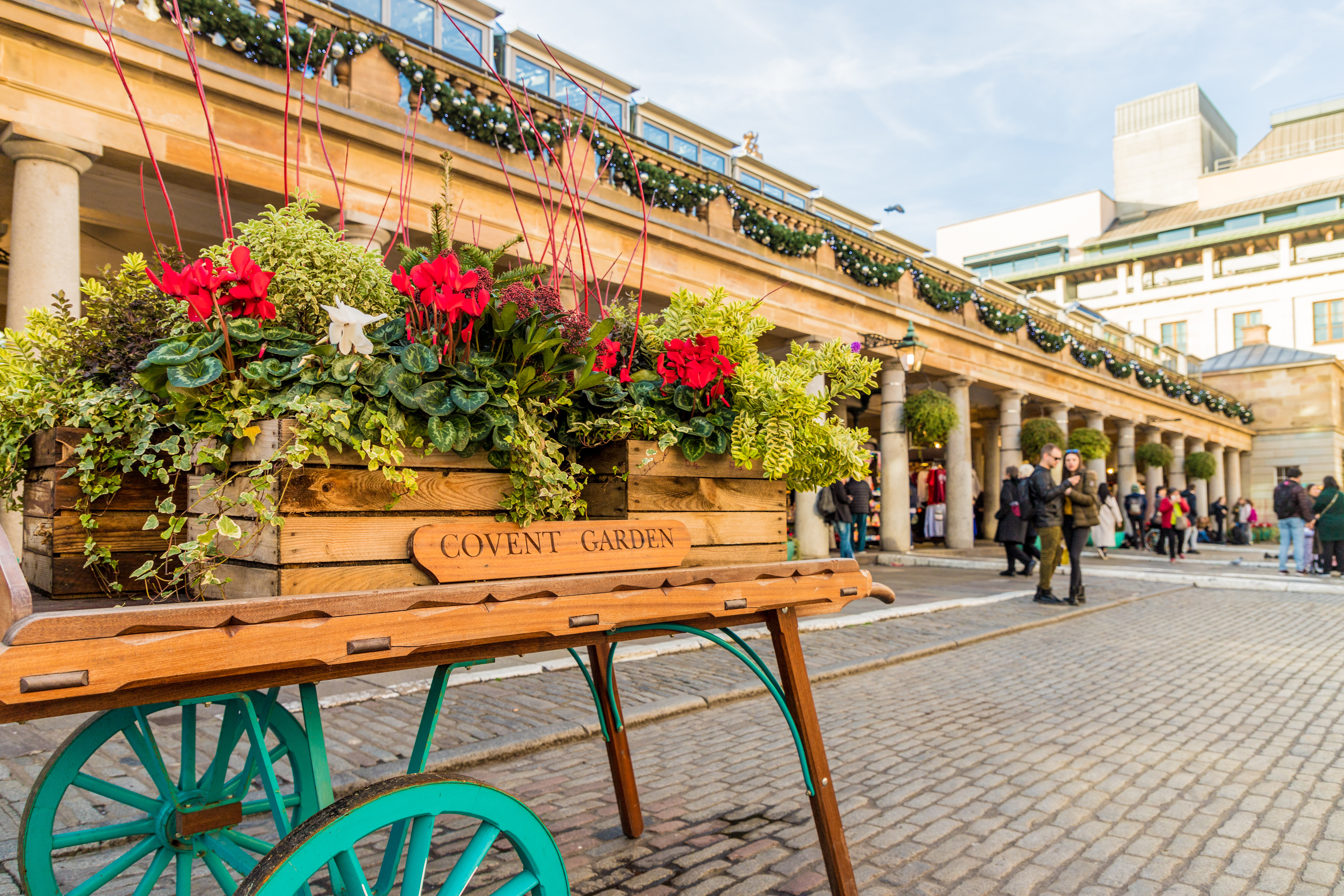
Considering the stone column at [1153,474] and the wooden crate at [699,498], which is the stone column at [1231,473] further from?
the wooden crate at [699,498]

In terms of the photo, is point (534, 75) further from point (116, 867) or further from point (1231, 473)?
point (1231, 473)

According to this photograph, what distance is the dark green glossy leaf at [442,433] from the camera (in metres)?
1.68

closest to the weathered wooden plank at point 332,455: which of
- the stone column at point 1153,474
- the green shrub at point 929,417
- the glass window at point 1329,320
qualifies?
the green shrub at point 929,417

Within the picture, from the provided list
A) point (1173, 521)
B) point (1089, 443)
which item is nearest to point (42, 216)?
point (1173, 521)

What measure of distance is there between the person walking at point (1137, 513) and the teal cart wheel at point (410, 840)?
23.6 m

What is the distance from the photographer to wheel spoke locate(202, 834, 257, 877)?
189cm

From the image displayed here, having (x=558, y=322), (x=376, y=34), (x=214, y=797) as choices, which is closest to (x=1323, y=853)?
(x=558, y=322)

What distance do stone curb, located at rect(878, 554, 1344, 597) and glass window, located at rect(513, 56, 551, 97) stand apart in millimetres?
10433

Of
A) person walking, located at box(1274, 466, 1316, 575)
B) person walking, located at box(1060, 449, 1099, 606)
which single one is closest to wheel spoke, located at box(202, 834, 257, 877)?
person walking, located at box(1060, 449, 1099, 606)

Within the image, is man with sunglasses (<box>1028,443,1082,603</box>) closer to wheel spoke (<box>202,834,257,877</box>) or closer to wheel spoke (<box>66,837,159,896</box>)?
wheel spoke (<box>202,834,257,877</box>)

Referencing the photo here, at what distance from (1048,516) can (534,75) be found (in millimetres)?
9575

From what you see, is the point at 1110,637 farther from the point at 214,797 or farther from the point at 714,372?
the point at 214,797

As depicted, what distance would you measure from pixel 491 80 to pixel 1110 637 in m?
9.14

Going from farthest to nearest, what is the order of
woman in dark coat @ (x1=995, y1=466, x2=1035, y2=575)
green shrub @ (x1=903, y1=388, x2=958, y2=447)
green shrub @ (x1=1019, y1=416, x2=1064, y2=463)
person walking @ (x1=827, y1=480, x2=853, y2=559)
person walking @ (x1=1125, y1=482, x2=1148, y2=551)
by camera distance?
person walking @ (x1=1125, y1=482, x2=1148, y2=551)
green shrub @ (x1=1019, y1=416, x2=1064, y2=463)
green shrub @ (x1=903, y1=388, x2=958, y2=447)
woman in dark coat @ (x1=995, y1=466, x2=1035, y2=575)
person walking @ (x1=827, y1=480, x2=853, y2=559)
